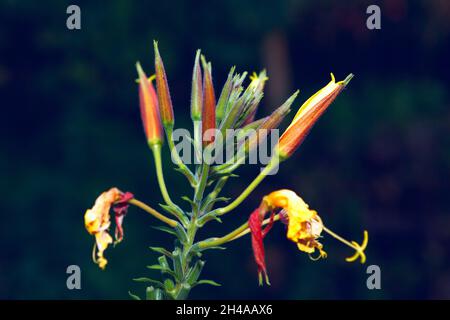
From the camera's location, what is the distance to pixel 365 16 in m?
4.91

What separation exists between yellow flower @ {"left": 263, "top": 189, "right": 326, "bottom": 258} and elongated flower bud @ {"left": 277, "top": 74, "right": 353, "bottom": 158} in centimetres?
10

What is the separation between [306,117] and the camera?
1.23 m

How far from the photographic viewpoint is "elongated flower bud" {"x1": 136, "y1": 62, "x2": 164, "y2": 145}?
1.31 meters

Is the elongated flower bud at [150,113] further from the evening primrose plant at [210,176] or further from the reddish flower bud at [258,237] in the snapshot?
the reddish flower bud at [258,237]

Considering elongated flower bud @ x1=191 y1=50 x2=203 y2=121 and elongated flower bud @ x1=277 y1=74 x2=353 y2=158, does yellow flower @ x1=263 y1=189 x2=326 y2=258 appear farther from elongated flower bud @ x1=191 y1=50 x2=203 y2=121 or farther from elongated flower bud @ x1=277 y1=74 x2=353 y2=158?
elongated flower bud @ x1=191 y1=50 x2=203 y2=121

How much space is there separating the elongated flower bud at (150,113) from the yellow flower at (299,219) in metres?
0.25

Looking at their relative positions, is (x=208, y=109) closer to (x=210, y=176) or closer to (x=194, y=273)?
(x=210, y=176)

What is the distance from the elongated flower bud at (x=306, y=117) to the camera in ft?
4.02

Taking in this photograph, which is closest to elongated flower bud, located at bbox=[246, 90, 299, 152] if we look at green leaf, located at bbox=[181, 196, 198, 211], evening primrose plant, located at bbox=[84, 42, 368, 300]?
evening primrose plant, located at bbox=[84, 42, 368, 300]
